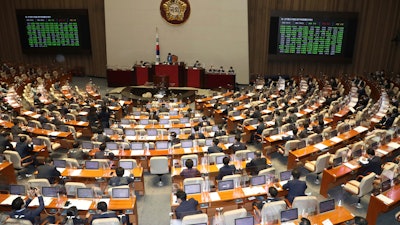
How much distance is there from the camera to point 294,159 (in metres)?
11.6

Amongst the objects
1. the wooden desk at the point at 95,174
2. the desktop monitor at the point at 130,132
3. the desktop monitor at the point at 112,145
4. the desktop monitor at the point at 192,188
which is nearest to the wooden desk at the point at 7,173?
the wooden desk at the point at 95,174

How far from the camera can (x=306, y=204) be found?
7961 millimetres

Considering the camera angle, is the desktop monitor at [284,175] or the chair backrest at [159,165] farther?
the chair backrest at [159,165]

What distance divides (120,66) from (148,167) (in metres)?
17.2

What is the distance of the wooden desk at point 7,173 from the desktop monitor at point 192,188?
5.86 meters

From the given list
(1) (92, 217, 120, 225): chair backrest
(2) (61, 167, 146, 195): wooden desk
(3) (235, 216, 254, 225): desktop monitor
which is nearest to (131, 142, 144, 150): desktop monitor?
(2) (61, 167, 146, 195): wooden desk

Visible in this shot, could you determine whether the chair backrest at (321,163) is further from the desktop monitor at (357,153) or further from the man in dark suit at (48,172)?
the man in dark suit at (48,172)

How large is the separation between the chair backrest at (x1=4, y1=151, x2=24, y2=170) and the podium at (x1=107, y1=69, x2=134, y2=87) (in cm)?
1483

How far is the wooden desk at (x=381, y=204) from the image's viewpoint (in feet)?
27.9

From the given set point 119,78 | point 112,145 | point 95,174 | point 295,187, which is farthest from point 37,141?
point 119,78

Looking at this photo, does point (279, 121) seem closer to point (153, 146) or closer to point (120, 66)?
point (153, 146)

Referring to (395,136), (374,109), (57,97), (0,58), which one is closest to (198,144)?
(395,136)

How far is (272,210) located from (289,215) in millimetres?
377

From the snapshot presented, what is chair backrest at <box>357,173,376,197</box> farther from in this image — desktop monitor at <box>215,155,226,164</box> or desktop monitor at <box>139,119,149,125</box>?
desktop monitor at <box>139,119,149,125</box>
